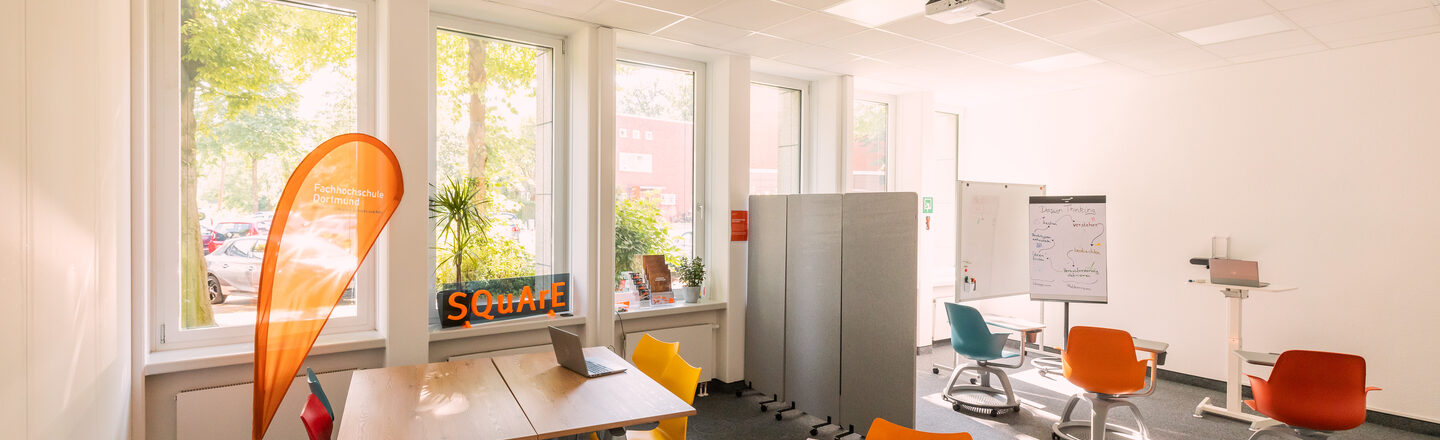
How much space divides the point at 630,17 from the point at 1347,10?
4.36 meters

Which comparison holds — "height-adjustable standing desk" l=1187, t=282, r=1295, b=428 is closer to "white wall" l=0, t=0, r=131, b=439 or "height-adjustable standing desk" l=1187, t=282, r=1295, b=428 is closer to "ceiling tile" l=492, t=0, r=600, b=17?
"ceiling tile" l=492, t=0, r=600, b=17

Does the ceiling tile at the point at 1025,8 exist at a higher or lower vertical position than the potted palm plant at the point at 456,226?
higher

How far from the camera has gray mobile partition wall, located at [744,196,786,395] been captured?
4988 millimetres

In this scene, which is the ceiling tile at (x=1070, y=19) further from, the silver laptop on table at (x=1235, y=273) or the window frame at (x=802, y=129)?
the window frame at (x=802, y=129)

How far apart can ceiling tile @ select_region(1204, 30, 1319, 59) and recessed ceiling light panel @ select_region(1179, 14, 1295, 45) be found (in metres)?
0.11

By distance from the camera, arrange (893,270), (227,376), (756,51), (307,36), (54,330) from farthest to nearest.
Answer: (756,51)
(893,270)
(307,36)
(227,376)
(54,330)

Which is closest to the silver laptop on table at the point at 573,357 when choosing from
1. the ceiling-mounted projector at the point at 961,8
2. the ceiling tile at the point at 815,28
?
the ceiling tile at the point at 815,28

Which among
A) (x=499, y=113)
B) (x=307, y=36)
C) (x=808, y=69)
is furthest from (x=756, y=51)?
(x=307, y=36)

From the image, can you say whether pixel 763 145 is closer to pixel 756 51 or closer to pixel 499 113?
pixel 756 51

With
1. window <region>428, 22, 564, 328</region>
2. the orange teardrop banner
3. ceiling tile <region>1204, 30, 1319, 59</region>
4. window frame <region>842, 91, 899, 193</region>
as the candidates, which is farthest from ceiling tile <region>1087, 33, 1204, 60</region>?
the orange teardrop banner

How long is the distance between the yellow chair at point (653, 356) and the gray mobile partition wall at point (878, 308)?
1.32 meters

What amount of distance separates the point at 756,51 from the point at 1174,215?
4002mm

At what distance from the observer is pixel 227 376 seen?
344 centimetres

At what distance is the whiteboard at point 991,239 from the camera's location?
5.25m
